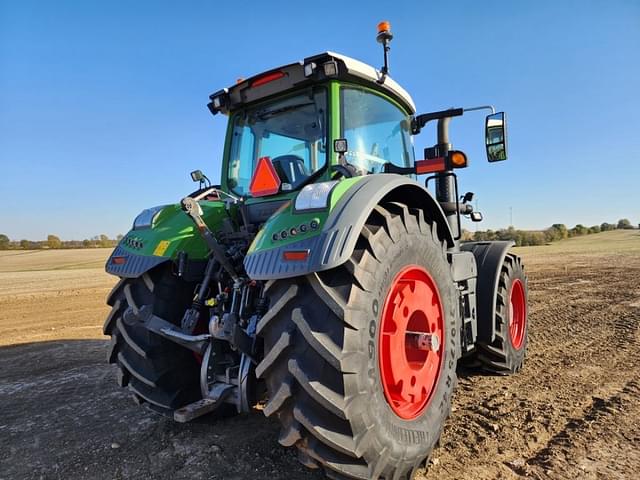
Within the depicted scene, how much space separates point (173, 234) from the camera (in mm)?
2838

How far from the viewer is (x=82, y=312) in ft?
26.3

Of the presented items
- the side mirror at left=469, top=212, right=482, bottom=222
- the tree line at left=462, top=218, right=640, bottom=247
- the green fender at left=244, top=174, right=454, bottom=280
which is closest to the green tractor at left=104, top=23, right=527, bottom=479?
the green fender at left=244, top=174, right=454, bottom=280

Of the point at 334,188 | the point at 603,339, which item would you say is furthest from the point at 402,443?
the point at 603,339

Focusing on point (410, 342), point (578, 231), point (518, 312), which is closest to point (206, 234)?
point (410, 342)

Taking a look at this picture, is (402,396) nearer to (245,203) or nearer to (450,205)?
(245,203)

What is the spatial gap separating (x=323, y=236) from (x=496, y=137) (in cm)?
206

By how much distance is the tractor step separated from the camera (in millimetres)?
2277

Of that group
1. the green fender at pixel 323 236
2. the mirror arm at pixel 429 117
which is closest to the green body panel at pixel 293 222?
the green fender at pixel 323 236

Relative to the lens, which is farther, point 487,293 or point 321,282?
point 487,293

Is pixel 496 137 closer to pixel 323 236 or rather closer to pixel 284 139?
pixel 284 139

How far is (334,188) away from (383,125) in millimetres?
1464

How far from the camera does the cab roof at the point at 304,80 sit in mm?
2617

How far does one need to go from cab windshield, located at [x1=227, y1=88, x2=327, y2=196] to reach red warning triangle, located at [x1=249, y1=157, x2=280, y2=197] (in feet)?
0.23

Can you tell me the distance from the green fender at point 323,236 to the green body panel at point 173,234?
1001 mm
